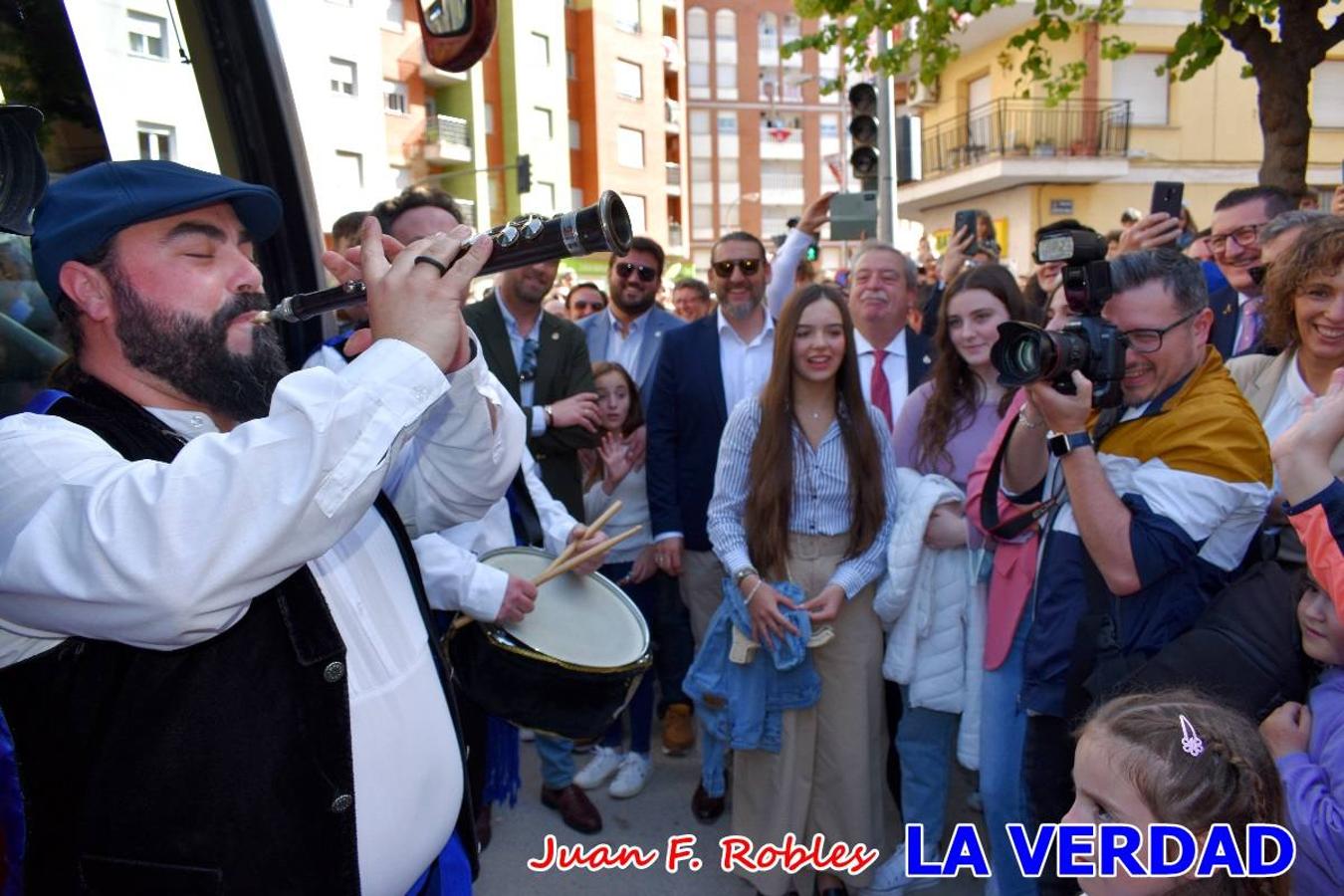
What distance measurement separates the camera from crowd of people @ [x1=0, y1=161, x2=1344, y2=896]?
4.61ft

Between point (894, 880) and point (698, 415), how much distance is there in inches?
79.7

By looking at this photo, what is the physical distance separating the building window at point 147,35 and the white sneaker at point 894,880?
10.6 ft

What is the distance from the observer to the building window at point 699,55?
51.8 meters

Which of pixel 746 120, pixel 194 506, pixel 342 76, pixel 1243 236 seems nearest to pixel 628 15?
pixel 342 76

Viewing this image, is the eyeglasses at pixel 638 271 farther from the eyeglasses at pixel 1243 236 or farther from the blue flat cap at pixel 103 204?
the blue flat cap at pixel 103 204

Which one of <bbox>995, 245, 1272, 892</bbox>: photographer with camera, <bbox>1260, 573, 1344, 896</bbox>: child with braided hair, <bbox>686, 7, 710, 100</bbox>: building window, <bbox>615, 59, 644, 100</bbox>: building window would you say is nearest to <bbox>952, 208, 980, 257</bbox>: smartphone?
<bbox>615, 59, 644, 100</bbox>: building window

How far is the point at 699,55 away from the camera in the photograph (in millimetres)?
52500

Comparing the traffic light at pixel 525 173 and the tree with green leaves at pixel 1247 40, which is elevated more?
the tree with green leaves at pixel 1247 40

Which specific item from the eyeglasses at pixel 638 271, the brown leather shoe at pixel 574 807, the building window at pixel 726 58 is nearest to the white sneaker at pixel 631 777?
the brown leather shoe at pixel 574 807

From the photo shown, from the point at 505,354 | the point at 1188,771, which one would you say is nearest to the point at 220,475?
the point at 1188,771

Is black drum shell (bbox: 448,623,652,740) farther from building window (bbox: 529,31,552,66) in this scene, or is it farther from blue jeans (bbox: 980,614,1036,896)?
building window (bbox: 529,31,552,66)

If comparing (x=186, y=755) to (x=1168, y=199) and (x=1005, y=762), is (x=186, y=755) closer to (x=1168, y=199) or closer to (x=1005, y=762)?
(x=1005, y=762)

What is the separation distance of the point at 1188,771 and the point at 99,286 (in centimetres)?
202

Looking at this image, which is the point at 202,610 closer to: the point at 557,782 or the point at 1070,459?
the point at 1070,459
